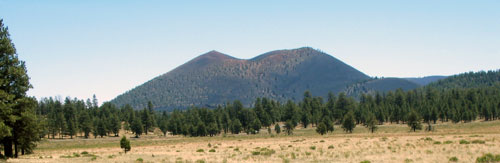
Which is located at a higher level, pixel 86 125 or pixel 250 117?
pixel 250 117

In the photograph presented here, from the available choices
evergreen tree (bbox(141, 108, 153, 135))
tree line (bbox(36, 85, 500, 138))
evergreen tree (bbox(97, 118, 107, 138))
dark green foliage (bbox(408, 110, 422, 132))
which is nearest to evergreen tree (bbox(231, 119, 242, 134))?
tree line (bbox(36, 85, 500, 138))

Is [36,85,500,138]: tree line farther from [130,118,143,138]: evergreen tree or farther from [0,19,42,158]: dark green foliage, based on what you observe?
[0,19,42,158]: dark green foliage

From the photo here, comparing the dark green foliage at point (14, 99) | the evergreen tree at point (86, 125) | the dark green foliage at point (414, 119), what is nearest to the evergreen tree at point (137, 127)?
the evergreen tree at point (86, 125)

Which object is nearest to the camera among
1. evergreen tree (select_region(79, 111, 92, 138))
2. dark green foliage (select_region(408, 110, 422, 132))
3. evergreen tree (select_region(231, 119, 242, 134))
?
dark green foliage (select_region(408, 110, 422, 132))

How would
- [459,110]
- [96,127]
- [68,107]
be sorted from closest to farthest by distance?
[96,127]
[459,110]
[68,107]

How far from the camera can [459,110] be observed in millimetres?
144125

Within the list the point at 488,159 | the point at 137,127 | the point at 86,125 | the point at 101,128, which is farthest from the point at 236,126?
the point at 488,159

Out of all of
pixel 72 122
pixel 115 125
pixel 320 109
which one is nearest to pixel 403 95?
pixel 320 109

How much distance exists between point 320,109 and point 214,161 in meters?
139

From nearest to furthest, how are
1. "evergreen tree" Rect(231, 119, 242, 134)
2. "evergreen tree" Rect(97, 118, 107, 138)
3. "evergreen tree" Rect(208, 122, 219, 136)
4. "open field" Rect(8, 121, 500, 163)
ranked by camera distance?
1. "open field" Rect(8, 121, 500, 163)
2. "evergreen tree" Rect(97, 118, 107, 138)
3. "evergreen tree" Rect(208, 122, 219, 136)
4. "evergreen tree" Rect(231, 119, 242, 134)

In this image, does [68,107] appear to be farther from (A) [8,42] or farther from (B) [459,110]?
(B) [459,110]

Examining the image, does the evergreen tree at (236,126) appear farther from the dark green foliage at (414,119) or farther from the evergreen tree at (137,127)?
the dark green foliage at (414,119)

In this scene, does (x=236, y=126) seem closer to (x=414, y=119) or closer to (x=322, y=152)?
(x=414, y=119)

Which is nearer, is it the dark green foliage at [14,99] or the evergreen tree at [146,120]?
the dark green foliage at [14,99]
